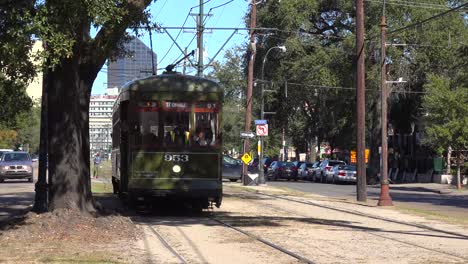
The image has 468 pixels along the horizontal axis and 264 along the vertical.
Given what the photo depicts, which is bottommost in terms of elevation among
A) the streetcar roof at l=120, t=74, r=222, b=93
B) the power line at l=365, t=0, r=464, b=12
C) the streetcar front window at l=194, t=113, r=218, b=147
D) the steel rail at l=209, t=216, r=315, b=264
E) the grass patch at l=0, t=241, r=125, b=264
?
the steel rail at l=209, t=216, r=315, b=264

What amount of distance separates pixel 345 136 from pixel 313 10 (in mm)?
18223

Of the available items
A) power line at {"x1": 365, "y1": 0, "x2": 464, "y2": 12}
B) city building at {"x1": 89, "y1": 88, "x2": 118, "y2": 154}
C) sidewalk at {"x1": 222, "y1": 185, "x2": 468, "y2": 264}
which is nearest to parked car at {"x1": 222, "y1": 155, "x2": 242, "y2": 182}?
power line at {"x1": 365, "y1": 0, "x2": 464, "y2": 12}

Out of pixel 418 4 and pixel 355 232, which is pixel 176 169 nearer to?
pixel 355 232

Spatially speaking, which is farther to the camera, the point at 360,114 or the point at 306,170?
the point at 306,170

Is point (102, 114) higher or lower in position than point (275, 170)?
higher

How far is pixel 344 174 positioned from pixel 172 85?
95.9 feet

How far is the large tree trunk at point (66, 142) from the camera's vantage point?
1343cm

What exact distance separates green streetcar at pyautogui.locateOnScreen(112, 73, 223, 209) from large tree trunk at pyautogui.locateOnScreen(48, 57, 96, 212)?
2.55m

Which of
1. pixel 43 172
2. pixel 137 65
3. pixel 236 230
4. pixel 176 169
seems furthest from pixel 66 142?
pixel 137 65

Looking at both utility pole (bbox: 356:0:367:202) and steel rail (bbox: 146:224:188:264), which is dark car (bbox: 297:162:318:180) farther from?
steel rail (bbox: 146:224:188:264)

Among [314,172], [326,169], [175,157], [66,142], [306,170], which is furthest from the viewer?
[306,170]

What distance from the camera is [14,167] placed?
35.1 metres

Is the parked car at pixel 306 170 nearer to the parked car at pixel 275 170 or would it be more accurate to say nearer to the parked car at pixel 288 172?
the parked car at pixel 288 172

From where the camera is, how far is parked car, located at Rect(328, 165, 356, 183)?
43844mm
